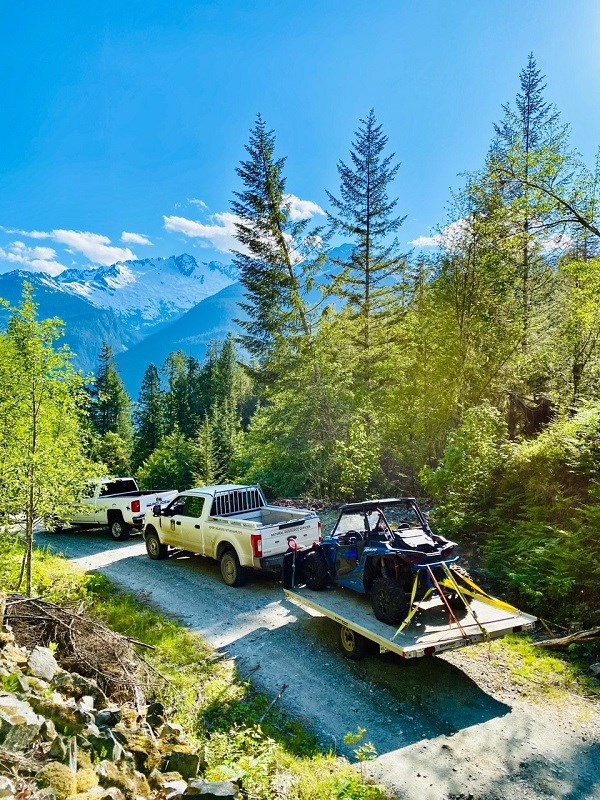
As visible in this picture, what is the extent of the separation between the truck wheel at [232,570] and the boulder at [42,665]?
17.7 ft

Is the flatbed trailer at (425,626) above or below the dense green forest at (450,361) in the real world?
below

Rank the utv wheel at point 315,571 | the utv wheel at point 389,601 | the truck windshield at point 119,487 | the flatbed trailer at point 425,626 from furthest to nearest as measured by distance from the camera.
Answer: the truck windshield at point 119,487, the utv wheel at point 315,571, the utv wheel at point 389,601, the flatbed trailer at point 425,626

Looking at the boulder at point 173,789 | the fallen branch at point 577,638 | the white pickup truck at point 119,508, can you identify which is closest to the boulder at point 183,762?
the boulder at point 173,789

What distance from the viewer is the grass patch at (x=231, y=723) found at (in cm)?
436

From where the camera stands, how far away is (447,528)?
11.6 m

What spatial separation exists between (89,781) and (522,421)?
46.9 ft

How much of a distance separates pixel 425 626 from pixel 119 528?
42.4 ft

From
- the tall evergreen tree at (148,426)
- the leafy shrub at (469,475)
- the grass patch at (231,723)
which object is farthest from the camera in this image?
the tall evergreen tree at (148,426)

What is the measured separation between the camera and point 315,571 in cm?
820

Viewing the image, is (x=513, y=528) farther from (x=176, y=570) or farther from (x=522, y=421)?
(x=176, y=570)

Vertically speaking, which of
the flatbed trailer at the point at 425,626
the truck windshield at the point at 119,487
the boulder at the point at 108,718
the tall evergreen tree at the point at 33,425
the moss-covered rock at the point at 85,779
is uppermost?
the tall evergreen tree at the point at 33,425

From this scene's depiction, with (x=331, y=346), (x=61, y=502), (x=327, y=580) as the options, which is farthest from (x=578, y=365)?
(x=61, y=502)

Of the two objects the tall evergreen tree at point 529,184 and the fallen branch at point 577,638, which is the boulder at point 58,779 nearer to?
the fallen branch at point 577,638

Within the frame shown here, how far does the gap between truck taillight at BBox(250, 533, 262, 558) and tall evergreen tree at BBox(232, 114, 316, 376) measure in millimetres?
12578
